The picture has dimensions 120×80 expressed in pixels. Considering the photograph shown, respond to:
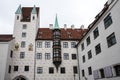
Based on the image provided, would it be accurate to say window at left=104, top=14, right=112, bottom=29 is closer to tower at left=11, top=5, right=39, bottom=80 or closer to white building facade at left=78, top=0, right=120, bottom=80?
white building facade at left=78, top=0, right=120, bottom=80

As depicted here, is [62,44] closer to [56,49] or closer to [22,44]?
[56,49]

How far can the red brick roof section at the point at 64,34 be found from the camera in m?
33.8

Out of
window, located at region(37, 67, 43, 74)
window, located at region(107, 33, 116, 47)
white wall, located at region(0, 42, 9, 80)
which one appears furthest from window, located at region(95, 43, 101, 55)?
white wall, located at region(0, 42, 9, 80)

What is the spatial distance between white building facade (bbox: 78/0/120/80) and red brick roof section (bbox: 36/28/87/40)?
9.71 meters

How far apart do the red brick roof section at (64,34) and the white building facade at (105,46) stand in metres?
9.71

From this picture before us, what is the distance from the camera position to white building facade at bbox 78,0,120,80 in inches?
604

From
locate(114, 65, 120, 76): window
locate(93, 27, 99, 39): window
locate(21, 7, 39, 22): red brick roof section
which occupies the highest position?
locate(21, 7, 39, 22): red brick roof section

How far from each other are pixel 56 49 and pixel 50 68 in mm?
4640

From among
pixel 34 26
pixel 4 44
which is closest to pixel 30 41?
pixel 34 26

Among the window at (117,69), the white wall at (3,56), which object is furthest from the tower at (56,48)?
the window at (117,69)

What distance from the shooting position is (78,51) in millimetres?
31906

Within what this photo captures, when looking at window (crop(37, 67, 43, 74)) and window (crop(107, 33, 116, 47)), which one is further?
window (crop(37, 67, 43, 74))

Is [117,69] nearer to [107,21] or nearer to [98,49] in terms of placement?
[98,49]

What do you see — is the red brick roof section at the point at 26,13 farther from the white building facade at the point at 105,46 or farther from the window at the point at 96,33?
the window at the point at 96,33
